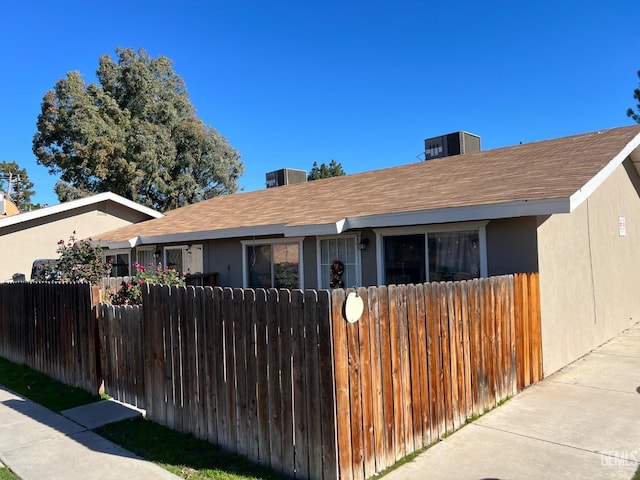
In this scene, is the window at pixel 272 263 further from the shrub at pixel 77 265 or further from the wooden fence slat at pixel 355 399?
the wooden fence slat at pixel 355 399

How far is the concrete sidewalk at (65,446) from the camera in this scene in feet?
14.1

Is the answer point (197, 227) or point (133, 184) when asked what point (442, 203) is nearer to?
point (197, 227)

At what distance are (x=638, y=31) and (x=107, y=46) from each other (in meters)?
29.5

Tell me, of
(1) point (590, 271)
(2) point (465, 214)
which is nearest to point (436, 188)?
(2) point (465, 214)

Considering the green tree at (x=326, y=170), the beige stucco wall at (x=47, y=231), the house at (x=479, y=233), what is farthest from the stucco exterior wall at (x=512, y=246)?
the green tree at (x=326, y=170)

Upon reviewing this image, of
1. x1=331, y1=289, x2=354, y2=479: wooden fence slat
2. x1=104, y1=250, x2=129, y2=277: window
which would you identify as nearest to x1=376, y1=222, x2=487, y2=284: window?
x1=331, y1=289, x2=354, y2=479: wooden fence slat

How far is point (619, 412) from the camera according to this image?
17.4 ft

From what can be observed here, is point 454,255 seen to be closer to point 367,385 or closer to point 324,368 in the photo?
point 367,385

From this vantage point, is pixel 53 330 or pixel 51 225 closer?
pixel 53 330

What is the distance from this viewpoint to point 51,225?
17344 mm

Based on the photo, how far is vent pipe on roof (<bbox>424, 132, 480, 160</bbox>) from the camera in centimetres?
1496

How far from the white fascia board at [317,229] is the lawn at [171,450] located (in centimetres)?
462

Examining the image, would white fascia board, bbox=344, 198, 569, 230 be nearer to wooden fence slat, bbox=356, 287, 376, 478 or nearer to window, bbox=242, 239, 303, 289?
window, bbox=242, 239, 303, 289

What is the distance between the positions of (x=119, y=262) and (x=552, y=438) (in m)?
15.2
